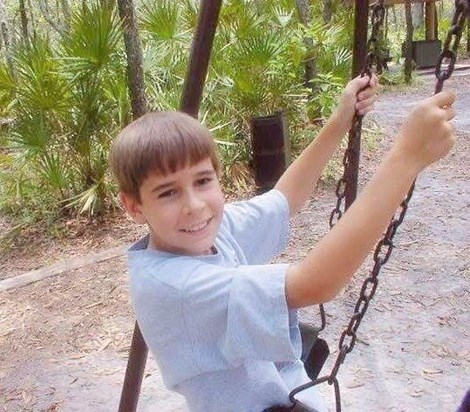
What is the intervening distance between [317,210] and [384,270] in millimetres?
1227

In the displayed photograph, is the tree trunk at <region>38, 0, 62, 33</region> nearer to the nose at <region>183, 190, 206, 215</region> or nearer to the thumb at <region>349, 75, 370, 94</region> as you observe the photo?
the thumb at <region>349, 75, 370, 94</region>

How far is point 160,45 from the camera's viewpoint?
5.80 m

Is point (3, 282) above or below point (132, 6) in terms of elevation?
below

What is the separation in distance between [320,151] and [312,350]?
457mm

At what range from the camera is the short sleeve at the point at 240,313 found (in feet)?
2.98

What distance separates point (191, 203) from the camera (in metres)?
1.00

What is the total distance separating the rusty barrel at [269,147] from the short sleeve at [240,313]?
4.34 metres

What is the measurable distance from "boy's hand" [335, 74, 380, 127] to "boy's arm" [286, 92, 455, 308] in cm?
52

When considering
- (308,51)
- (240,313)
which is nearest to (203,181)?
(240,313)

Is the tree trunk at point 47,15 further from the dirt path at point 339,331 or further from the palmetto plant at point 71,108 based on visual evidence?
the dirt path at point 339,331

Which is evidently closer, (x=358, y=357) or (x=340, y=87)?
(x=358, y=357)

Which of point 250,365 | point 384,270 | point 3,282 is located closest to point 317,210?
point 384,270

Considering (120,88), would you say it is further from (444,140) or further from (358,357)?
(444,140)

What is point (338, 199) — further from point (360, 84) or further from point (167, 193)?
point (167, 193)
